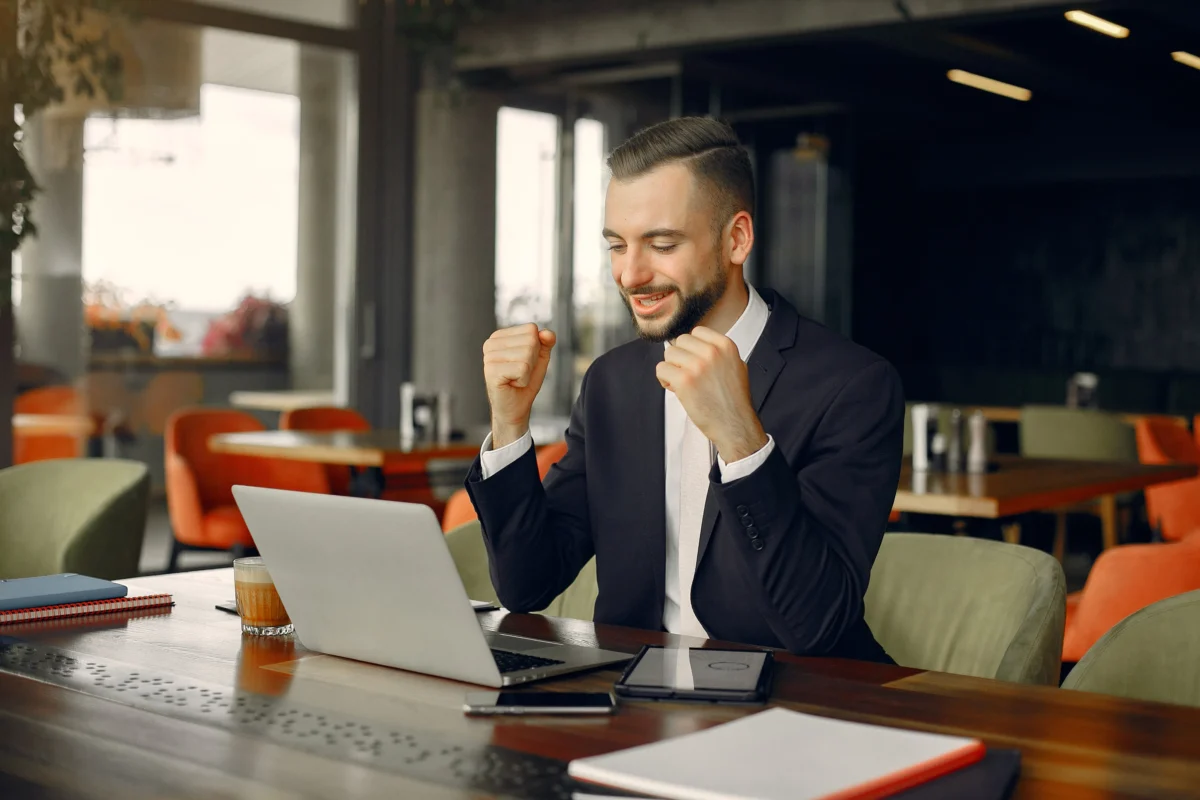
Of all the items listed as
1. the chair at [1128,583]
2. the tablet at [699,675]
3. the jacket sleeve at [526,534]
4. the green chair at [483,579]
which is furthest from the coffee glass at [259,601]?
the chair at [1128,583]

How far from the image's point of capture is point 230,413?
19.4 ft

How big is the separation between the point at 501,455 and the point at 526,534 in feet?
0.42

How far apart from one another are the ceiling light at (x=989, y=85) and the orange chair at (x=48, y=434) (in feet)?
19.4

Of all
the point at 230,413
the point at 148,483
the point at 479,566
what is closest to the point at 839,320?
the point at 230,413

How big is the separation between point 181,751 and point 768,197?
8.38 m

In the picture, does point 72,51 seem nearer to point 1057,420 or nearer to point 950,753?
point 1057,420

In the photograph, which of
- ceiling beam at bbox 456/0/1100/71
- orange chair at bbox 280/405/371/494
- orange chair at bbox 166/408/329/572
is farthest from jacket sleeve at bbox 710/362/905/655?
ceiling beam at bbox 456/0/1100/71

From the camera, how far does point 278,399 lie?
7.16 metres

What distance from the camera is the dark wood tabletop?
371cm

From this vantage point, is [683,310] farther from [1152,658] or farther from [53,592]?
[53,592]

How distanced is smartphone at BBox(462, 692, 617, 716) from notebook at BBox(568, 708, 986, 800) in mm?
161

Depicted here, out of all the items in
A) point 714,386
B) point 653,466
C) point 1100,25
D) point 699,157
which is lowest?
point 653,466

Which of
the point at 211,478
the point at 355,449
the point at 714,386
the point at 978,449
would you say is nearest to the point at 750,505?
the point at 714,386

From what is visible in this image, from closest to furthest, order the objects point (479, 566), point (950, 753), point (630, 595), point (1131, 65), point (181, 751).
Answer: point (950, 753) < point (181, 751) < point (630, 595) < point (479, 566) < point (1131, 65)
